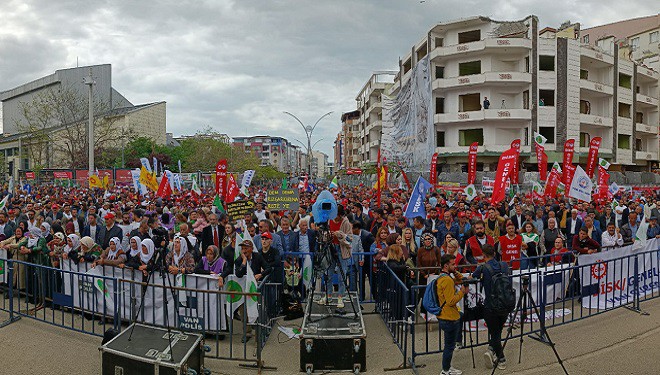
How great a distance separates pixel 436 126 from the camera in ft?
143

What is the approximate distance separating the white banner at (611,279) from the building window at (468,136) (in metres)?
34.7

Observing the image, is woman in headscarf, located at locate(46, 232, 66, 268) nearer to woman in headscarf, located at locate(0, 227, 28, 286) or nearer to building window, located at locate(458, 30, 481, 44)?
woman in headscarf, located at locate(0, 227, 28, 286)

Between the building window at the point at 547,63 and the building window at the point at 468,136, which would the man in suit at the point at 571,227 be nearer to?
the building window at the point at 468,136

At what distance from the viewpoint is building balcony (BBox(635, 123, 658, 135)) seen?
48269mm

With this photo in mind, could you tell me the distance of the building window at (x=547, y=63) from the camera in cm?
4081

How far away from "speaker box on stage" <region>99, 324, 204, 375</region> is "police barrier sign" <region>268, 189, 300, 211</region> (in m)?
7.56

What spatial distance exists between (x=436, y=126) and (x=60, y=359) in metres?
40.2

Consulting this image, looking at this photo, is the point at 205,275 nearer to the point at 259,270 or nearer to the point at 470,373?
the point at 259,270

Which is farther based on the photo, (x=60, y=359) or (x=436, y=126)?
(x=436, y=126)

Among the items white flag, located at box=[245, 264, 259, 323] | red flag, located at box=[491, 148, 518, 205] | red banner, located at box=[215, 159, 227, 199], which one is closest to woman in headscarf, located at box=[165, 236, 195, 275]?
white flag, located at box=[245, 264, 259, 323]

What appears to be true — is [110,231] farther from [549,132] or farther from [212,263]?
[549,132]

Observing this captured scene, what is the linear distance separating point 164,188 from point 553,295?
54.2ft

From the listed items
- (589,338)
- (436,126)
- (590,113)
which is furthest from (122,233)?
(590,113)

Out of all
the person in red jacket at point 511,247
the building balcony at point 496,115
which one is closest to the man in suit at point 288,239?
the person in red jacket at point 511,247
